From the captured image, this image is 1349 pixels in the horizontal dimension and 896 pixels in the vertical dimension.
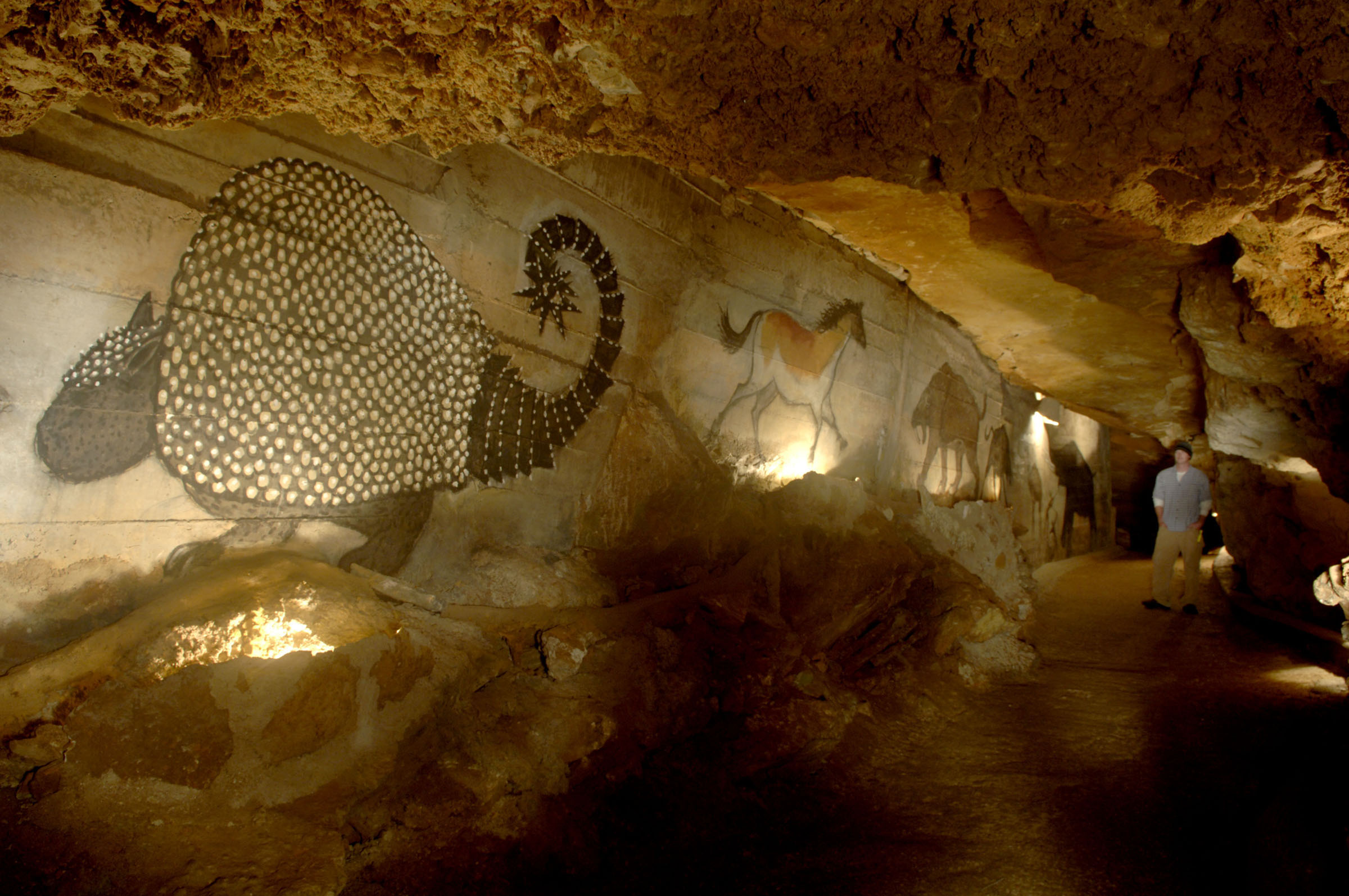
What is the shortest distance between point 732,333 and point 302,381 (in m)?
3.34

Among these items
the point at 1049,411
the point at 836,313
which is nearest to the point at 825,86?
the point at 836,313

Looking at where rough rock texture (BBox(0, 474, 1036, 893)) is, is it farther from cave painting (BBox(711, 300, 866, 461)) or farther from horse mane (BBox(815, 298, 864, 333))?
horse mane (BBox(815, 298, 864, 333))

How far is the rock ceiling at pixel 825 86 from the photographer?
6.41ft

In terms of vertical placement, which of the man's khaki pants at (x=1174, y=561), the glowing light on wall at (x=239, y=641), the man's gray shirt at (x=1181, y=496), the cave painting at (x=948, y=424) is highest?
the cave painting at (x=948, y=424)

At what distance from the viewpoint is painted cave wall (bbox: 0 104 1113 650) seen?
2.49 m

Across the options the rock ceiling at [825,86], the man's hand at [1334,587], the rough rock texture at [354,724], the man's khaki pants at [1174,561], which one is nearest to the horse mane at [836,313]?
the rough rock texture at [354,724]

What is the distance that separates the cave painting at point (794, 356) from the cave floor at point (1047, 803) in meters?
2.62

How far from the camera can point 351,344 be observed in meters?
3.29

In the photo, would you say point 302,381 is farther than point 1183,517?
No

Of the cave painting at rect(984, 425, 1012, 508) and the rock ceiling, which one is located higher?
the rock ceiling

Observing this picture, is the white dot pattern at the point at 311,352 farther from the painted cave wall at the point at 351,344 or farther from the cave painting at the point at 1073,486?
the cave painting at the point at 1073,486

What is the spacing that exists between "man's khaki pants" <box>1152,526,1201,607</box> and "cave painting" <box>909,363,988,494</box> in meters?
2.30

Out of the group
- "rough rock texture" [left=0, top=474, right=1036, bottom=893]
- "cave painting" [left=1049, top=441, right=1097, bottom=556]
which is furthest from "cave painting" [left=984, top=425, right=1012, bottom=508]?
"rough rock texture" [left=0, top=474, right=1036, bottom=893]

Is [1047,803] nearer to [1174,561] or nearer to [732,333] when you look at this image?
[732,333]
